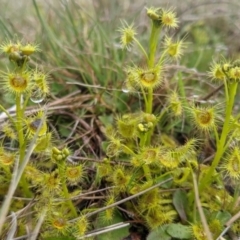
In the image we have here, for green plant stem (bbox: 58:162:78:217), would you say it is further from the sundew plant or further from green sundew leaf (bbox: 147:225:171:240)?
green sundew leaf (bbox: 147:225:171:240)

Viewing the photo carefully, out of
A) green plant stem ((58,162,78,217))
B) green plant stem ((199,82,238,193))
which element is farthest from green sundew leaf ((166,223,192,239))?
green plant stem ((58,162,78,217))

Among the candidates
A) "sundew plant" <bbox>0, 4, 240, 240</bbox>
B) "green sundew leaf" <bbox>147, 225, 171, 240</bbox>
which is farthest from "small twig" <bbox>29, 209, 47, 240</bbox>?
"green sundew leaf" <bbox>147, 225, 171, 240</bbox>

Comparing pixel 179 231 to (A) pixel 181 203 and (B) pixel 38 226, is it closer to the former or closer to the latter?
(A) pixel 181 203

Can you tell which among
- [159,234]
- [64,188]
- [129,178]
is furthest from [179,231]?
[64,188]

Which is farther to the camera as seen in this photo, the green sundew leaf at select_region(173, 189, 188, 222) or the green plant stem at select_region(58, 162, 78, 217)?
the green sundew leaf at select_region(173, 189, 188, 222)

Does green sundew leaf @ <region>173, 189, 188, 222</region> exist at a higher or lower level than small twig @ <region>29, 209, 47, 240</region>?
lower

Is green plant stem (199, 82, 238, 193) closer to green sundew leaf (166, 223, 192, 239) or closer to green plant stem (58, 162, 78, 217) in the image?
green sundew leaf (166, 223, 192, 239)

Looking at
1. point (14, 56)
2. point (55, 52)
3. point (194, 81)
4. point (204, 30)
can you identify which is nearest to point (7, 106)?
point (55, 52)

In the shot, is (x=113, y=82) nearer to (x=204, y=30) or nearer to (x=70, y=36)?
(x=70, y=36)
